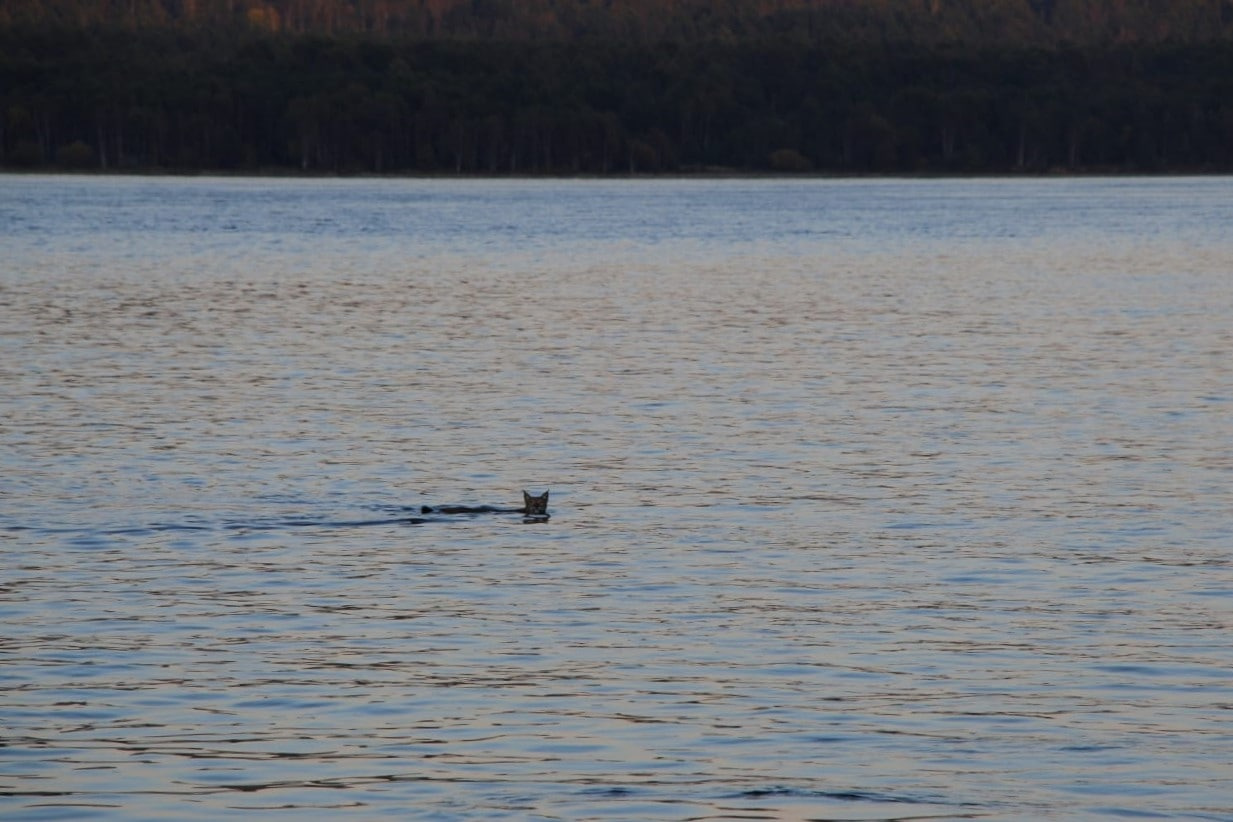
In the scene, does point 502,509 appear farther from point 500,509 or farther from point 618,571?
point 618,571

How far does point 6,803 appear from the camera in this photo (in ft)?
40.4

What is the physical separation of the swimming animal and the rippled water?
233 mm

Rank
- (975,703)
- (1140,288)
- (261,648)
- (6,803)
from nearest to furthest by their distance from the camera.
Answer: (6,803) < (975,703) < (261,648) < (1140,288)

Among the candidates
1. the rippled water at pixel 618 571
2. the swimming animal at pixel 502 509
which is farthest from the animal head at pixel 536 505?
the rippled water at pixel 618 571

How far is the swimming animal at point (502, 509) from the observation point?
73.7 ft

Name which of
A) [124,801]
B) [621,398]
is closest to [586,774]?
[124,801]

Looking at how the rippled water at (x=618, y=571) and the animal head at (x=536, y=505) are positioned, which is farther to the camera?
the animal head at (x=536, y=505)

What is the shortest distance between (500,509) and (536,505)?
2.56 ft

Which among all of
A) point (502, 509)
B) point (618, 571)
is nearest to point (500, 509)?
point (502, 509)

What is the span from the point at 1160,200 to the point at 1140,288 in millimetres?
110288

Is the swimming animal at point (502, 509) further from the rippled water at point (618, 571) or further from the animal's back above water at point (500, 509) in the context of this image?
the rippled water at point (618, 571)

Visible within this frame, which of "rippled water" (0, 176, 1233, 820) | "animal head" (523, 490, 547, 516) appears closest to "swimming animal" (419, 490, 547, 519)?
"animal head" (523, 490, 547, 516)

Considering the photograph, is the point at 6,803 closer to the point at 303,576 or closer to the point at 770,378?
the point at 303,576

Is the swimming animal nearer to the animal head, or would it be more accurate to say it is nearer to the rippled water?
the animal head
